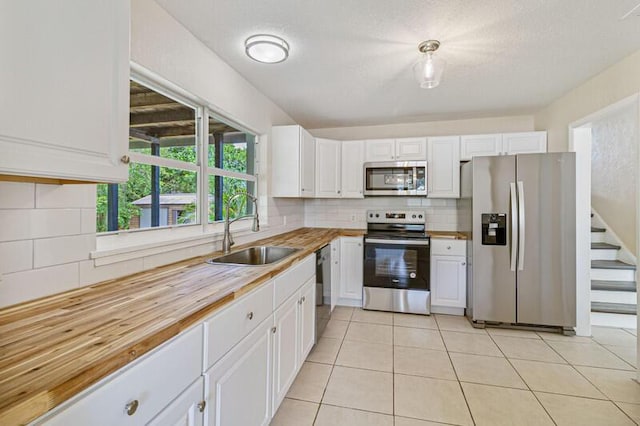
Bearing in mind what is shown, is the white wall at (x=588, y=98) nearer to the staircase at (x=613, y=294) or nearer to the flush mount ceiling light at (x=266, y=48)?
the staircase at (x=613, y=294)

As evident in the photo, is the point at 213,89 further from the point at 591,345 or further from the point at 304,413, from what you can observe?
the point at 591,345

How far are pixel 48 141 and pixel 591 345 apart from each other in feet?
12.7

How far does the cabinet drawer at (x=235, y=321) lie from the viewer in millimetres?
1043

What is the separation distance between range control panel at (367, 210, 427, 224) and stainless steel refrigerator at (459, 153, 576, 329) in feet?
2.44

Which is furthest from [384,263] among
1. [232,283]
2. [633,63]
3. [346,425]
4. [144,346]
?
[144,346]

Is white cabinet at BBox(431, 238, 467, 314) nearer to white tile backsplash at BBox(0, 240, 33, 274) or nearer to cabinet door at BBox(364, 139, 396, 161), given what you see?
cabinet door at BBox(364, 139, 396, 161)

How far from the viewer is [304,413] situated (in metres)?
1.75

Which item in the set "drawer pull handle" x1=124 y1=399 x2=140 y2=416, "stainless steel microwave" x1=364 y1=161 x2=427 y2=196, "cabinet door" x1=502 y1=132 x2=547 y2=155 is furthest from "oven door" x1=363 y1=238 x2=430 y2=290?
"drawer pull handle" x1=124 y1=399 x2=140 y2=416

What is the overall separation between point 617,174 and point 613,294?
1669 millimetres

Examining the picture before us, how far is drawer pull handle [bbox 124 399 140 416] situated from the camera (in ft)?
2.31


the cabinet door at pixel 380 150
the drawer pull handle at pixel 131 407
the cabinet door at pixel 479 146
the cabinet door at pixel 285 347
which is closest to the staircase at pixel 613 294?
the cabinet door at pixel 479 146

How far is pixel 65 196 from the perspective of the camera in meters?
1.20

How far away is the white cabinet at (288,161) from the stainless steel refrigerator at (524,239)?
1.80m

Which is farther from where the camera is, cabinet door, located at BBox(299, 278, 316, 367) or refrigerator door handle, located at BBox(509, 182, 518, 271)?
refrigerator door handle, located at BBox(509, 182, 518, 271)
